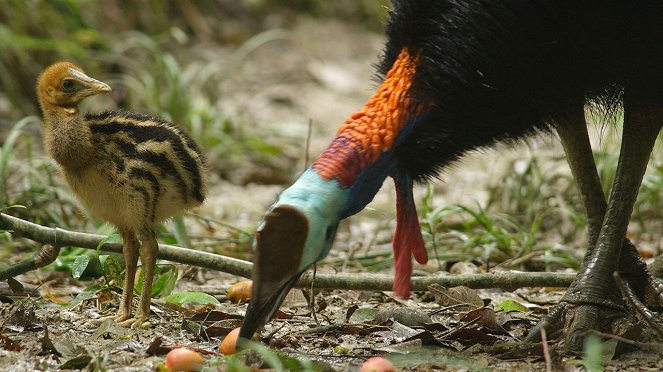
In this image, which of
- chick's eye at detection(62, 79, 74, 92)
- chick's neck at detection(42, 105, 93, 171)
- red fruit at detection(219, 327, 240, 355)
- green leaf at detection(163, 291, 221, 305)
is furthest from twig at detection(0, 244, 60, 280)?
red fruit at detection(219, 327, 240, 355)

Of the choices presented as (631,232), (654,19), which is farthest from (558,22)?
(631,232)

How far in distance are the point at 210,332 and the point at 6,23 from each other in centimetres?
472

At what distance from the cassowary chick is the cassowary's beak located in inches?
28.3

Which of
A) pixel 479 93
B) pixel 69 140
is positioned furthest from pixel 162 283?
pixel 479 93

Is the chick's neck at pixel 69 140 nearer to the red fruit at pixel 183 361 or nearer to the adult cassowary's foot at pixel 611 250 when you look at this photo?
the red fruit at pixel 183 361

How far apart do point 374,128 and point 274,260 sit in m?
0.59

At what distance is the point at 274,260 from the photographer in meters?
2.64

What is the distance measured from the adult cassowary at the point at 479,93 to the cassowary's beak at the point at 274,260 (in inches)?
0.5

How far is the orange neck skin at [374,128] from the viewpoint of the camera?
285cm

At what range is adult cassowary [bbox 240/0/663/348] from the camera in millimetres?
2924

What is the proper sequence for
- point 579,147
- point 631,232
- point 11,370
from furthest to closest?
1. point 631,232
2. point 579,147
3. point 11,370

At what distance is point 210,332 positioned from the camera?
3207 millimetres

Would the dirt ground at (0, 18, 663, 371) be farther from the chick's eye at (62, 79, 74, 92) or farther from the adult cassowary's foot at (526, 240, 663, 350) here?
the chick's eye at (62, 79, 74, 92)

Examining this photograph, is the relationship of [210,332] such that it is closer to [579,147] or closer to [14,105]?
[579,147]
